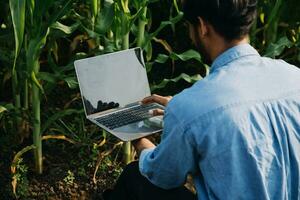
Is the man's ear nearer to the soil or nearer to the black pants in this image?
the black pants

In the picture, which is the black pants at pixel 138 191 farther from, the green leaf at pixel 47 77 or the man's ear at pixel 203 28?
the green leaf at pixel 47 77

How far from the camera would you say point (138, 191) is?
1.61 metres

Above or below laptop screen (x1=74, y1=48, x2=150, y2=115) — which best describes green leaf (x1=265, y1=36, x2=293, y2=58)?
below

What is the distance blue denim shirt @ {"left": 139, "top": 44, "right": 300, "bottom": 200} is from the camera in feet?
3.89

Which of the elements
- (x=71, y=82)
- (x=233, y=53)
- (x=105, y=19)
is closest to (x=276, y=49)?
(x=105, y=19)

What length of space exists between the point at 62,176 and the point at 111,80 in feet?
1.89

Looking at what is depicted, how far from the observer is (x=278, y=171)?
1240 millimetres

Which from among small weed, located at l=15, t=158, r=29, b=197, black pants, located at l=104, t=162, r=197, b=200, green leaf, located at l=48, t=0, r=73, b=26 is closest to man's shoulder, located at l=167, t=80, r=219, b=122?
black pants, located at l=104, t=162, r=197, b=200

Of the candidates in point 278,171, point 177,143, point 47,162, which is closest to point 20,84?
point 47,162

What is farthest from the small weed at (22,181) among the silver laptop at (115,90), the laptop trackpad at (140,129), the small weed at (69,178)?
the laptop trackpad at (140,129)

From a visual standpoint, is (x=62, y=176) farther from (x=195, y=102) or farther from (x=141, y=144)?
(x=195, y=102)

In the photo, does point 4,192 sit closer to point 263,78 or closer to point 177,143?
point 177,143

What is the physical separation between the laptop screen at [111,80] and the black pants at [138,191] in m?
0.28

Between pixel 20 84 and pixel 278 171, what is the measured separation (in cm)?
126
